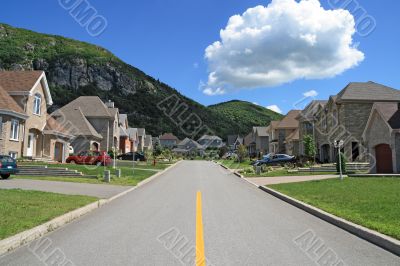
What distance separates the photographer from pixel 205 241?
7387 mm

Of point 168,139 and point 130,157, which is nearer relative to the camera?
point 130,157

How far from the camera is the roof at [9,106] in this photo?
28025 mm

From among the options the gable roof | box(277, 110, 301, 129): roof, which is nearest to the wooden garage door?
the gable roof

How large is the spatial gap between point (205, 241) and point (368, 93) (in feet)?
124

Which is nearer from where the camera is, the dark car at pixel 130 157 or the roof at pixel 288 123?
the dark car at pixel 130 157

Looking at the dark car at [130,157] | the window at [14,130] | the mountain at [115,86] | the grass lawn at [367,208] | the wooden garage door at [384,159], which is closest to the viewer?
the grass lawn at [367,208]

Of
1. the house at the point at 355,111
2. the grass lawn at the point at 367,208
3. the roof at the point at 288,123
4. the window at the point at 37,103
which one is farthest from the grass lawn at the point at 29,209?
the roof at the point at 288,123

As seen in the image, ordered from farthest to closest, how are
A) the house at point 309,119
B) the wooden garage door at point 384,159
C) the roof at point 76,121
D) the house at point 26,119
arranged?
1. the roof at point 76,121
2. the house at point 309,119
3. the wooden garage door at point 384,159
4. the house at point 26,119

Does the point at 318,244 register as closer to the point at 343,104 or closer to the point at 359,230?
the point at 359,230

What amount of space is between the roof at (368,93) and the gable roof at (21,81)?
99.3 ft

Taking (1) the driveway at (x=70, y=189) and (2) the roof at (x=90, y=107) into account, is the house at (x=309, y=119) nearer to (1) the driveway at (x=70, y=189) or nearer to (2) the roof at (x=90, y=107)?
(2) the roof at (x=90, y=107)

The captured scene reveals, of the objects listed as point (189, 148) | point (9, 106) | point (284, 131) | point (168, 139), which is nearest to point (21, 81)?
point (9, 106)

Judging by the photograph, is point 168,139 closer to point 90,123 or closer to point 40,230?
point 90,123

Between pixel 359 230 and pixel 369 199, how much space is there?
554 cm
